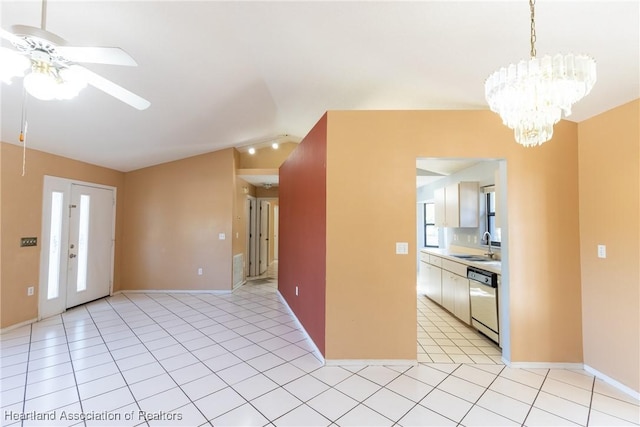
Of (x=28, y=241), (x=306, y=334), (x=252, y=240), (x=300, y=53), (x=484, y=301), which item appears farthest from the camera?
(x=252, y=240)

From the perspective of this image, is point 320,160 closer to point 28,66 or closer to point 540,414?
point 28,66

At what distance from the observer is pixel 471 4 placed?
172cm

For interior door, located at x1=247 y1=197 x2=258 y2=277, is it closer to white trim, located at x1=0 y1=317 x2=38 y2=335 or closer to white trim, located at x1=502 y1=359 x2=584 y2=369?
white trim, located at x1=0 y1=317 x2=38 y2=335

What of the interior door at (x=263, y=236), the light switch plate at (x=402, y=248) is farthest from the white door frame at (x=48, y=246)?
the light switch plate at (x=402, y=248)

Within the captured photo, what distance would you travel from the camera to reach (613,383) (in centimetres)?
233

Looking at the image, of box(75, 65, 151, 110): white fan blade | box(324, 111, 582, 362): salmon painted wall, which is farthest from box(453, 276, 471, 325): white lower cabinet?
box(75, 65, 151, 110): white fan blade

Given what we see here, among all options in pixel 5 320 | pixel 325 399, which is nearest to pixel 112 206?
pixel 5 320

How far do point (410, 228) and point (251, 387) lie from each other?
199 centimetres

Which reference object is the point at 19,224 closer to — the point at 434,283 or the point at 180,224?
the point at 180,224

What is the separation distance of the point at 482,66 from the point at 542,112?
1028 millimetres

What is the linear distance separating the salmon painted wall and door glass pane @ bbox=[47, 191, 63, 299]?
13.5 feet

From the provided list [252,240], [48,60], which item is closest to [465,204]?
[48,60]

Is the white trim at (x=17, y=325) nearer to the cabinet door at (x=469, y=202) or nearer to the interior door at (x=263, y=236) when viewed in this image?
the interior door at (x=263, y=236)

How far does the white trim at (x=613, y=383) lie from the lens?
2.18m
